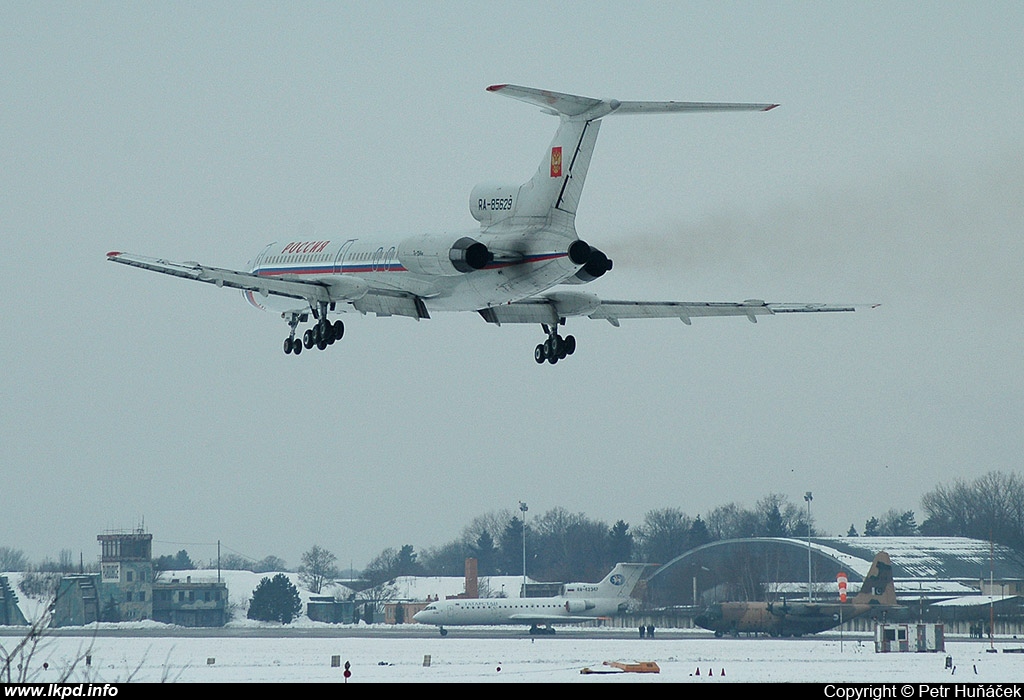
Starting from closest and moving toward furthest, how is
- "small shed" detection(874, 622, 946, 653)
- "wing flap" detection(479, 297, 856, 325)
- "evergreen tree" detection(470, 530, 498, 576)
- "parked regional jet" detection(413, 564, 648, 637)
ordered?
"wing flap" detection(479, 297, 856, 325) < "small shed" detection(874, 622, 946, 653) < "parked regional jet" detection(413, 564, 648, 637) < "evergreen tree" detection(470, 530, 498, 576)

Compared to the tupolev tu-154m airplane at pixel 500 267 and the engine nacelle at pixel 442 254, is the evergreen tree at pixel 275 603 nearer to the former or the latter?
the tupolev tu-154m airplane at pixel 500 267

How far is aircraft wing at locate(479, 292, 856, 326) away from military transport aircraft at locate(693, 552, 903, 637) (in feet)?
147

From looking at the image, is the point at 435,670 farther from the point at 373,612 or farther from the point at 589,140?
the point at 373,612

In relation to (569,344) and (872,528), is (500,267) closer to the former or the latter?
(569,344)

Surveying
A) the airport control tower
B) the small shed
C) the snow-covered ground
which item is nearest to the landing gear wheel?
the snow-covered ground

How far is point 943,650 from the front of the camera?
243ft

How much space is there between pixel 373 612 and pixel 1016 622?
49.9 meters

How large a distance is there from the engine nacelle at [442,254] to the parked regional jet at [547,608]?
58.9 meters

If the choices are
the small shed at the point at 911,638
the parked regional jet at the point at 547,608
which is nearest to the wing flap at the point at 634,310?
the small shed at the point at 911,638

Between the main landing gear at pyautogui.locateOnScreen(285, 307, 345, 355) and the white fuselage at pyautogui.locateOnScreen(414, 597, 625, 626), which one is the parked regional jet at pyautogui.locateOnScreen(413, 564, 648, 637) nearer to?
the white fuselage at pyautogui.locateOnScreen(414, 597, 625, 626)

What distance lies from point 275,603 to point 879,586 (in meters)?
46.9

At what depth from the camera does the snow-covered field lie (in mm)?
59625

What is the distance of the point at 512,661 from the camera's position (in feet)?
236
